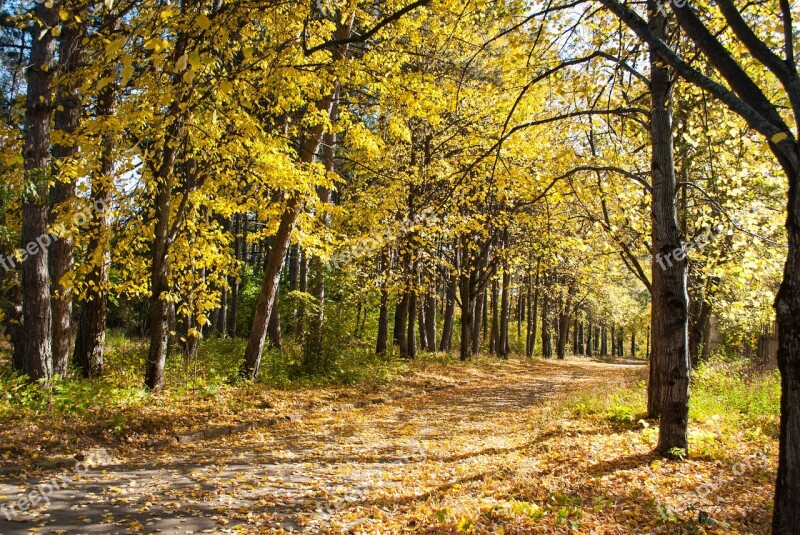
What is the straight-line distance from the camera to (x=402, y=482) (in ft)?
20.8

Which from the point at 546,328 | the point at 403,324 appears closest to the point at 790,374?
the point at 403,324

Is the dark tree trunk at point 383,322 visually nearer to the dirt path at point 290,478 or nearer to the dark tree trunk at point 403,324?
the dark tree trunk at point 403,324

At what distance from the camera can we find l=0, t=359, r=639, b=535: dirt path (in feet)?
15.9

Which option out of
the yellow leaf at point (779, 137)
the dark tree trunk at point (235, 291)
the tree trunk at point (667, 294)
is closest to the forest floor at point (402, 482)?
the tree trunk at point (667, 294)

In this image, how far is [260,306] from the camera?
11766 millimetres

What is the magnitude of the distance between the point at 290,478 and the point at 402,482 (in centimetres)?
140

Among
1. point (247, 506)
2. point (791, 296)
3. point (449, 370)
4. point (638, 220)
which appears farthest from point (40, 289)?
point (449, 370)

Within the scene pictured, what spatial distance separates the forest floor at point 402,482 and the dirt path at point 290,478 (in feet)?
0.06

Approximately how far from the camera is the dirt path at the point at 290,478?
4832 mm

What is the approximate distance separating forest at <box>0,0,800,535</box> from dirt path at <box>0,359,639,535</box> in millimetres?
44

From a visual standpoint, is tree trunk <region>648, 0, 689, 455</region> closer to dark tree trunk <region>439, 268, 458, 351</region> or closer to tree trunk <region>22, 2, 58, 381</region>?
tree trunk <region>22, 2, 58, 381</region>

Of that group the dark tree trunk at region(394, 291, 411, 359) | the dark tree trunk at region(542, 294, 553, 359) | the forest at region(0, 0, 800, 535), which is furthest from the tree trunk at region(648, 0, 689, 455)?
the dark tree trunk at region(542, 294, 553, 359)

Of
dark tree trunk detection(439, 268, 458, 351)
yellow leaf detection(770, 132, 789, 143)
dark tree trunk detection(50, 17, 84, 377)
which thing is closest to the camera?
yellow leaf detection(770, 132, 789, 143)

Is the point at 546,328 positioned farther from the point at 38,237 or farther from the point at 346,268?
the point at 38,237
